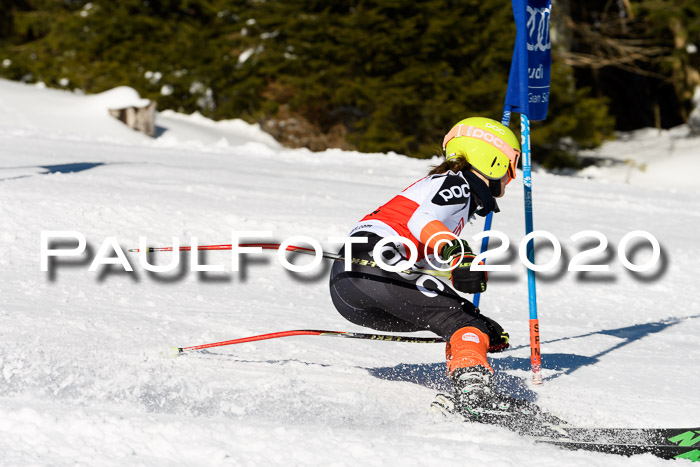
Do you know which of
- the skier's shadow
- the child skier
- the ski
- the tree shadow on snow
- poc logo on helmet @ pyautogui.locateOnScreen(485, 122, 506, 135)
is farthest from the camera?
the tree shadow on snow

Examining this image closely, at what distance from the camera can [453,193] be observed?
3891 mm

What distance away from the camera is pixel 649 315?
6949 millimetres

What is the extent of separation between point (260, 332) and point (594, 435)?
2.19m

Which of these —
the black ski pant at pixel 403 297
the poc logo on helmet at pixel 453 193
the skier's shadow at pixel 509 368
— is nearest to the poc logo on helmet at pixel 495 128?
the poc logo on helmet at pixel 453 193

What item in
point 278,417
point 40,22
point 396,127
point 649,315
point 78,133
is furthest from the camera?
point 40,22

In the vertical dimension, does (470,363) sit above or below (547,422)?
above

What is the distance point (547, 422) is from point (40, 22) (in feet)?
81.3

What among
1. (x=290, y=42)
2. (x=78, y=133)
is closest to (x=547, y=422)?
(x=78, y=133)

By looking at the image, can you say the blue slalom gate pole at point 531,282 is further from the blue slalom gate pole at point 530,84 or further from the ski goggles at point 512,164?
the ski goggles at point 512,164

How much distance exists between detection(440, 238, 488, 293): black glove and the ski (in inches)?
19.9

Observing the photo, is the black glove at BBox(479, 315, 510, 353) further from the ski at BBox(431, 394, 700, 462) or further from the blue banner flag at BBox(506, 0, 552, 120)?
the blue banner flag at BBox(506, 0, 552, 120)

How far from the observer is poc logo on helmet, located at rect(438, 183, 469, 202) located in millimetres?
3883

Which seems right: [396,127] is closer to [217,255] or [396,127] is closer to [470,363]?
[217,255]

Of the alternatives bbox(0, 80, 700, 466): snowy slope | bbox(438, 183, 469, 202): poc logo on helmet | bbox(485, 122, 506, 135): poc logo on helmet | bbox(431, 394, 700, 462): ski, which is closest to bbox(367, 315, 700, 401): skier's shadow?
bbox(0, 80, 700, 466): snowy slope
